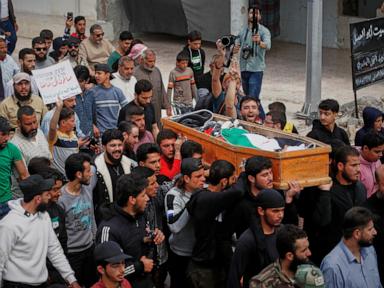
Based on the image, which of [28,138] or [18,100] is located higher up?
[18,100]

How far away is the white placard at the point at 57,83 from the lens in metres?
10.7

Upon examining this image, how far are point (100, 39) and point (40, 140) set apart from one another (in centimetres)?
456

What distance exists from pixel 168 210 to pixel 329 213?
135 centimetres

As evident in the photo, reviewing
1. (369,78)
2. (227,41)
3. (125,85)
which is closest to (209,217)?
(125,85)

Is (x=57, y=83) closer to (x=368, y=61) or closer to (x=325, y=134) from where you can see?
(x=325, y=134)

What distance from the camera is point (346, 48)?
1998 centimetres

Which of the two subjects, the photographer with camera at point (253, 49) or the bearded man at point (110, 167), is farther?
the photographer with camera at point (253, 49)

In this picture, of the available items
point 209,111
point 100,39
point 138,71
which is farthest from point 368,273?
point 100,39

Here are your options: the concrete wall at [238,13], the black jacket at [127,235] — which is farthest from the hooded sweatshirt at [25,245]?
the concrete wall at [238,13]

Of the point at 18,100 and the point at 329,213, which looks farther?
the point at 18,100

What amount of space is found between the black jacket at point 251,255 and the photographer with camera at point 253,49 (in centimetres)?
684

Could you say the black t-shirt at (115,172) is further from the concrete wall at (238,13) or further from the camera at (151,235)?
the concrete wall at (238,13)

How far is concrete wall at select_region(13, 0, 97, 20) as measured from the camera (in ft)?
66.2

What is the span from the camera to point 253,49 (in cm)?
1428
